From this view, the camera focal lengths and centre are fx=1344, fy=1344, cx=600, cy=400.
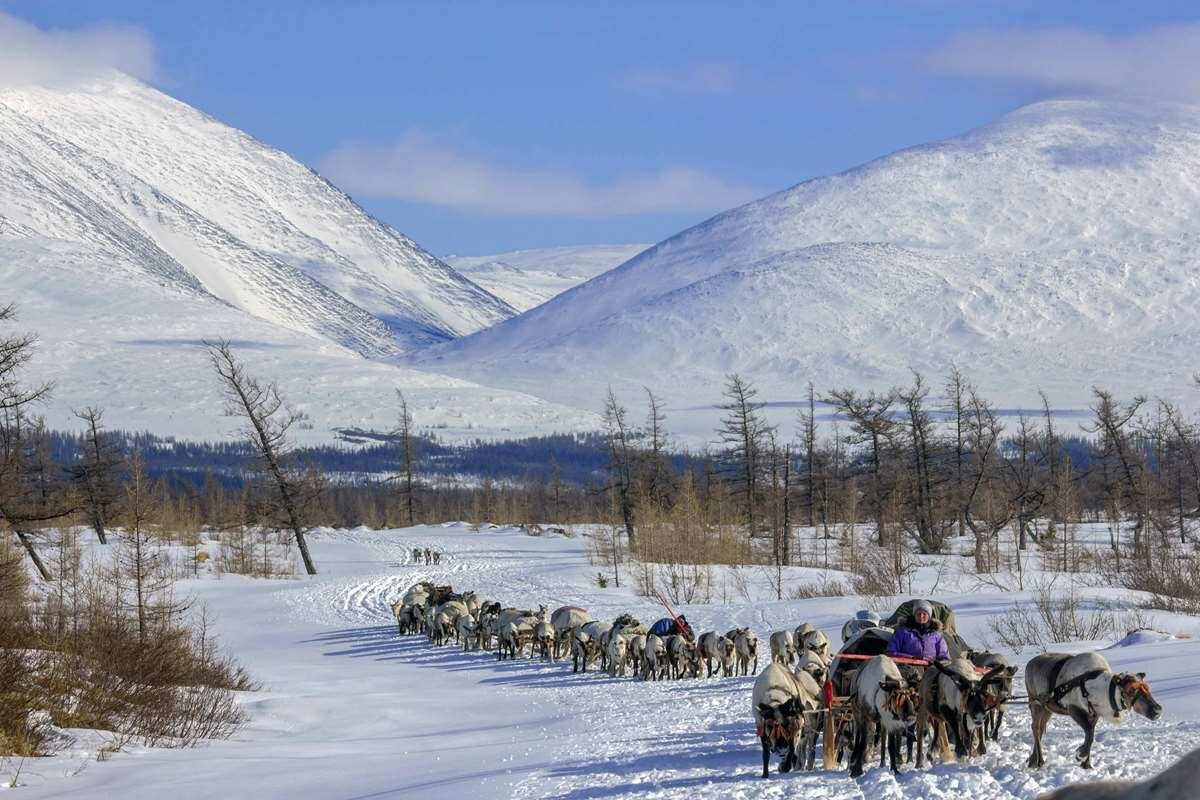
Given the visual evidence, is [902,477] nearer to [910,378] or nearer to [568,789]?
[568,789]

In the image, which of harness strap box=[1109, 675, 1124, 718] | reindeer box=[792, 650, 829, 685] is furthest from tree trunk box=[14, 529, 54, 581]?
harness strap box=[1109, 675, 1124, 718]

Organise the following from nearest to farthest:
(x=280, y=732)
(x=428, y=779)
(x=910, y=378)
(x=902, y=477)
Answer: (x=428, y=779) < (x=280, y=732) < (x=902, y=477) < (x=910, y=378)

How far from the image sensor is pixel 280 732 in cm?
2119

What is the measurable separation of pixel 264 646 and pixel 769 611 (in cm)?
1415

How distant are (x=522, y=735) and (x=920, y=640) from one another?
652cm

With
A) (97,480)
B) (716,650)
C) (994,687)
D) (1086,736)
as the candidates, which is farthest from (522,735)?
(97,480)

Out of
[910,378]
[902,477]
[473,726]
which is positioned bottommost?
[473,726]

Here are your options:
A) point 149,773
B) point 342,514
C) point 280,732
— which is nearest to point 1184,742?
point 149,773

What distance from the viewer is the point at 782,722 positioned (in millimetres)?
14094

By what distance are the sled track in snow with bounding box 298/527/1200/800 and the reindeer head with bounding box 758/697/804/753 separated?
356 mm

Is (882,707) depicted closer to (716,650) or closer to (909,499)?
(716,650)

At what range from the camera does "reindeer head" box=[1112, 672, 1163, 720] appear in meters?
12.3

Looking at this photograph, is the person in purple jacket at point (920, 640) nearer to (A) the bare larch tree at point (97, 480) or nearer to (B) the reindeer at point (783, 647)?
(B) the reindeer at point (783, 647)

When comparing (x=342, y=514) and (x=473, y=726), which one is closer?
(x=473, y=726)
